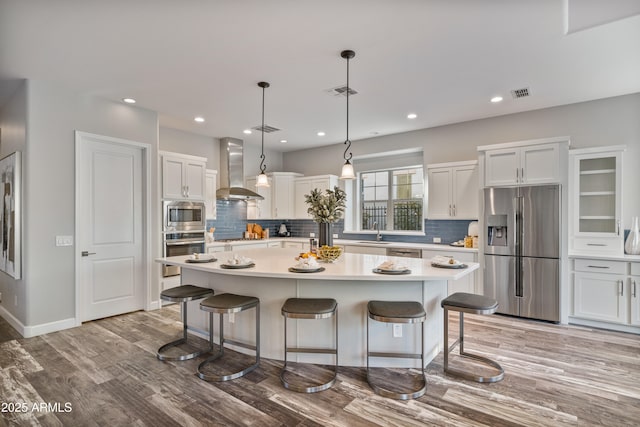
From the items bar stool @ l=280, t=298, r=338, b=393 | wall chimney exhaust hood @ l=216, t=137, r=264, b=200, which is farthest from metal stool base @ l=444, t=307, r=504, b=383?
wall chimney exhaust hood @ l=216, t=137, r=264, b=200

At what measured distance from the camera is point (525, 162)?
14.4 ft

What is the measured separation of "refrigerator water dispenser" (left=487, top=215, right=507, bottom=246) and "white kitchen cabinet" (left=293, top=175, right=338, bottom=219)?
306cm

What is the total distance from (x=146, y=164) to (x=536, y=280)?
543 centimetres

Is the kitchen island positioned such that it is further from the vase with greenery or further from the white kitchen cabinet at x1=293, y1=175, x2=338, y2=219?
the white kitchen cabinet at x1=293, y1=175, x2=338, y2=219

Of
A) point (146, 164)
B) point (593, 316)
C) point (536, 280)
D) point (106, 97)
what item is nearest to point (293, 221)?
point (146, 164)

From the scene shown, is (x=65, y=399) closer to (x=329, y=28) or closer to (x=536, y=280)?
(x=329, y=28)

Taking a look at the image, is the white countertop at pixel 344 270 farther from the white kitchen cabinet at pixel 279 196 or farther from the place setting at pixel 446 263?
the white kitchen cabinet at pixel 279 196

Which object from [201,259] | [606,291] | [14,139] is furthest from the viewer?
[14,139]

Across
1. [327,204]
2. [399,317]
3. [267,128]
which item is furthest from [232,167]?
[399,317]

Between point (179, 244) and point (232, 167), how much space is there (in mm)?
2023

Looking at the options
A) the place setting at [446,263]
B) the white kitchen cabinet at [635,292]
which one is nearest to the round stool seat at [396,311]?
the place setting at [446,263]

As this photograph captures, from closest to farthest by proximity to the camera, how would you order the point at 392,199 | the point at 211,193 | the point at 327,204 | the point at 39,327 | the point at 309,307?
1. the point at 309,307
2. the point at 327,204
3. the point at 39,327
4. the point at 211,193
5. the point at 392,199

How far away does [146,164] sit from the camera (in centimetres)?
469

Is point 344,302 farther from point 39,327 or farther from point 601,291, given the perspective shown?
point 39,327
